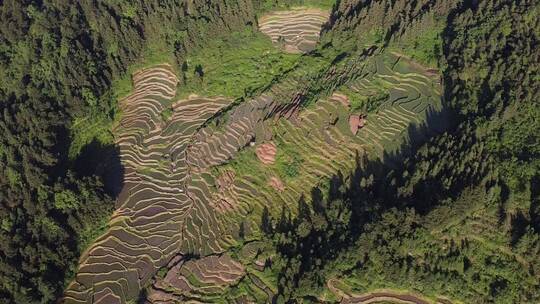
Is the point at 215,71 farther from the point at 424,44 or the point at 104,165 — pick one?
the point at 424,44

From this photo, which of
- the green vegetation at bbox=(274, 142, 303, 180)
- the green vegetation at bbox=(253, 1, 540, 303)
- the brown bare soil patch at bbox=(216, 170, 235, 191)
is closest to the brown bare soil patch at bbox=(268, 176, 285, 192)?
the green vegetation at bbox=(274, 142, 303, 180)

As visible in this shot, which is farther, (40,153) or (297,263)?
(40,153)

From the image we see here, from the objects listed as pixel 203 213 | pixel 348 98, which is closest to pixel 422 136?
pixel 348 98

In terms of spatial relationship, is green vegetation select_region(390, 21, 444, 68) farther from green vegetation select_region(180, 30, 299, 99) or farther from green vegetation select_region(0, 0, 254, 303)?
green vegetation select_region(0, 0, 254, 303)

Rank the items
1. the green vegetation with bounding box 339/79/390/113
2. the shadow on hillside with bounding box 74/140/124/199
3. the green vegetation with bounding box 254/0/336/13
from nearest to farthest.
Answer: the green vegetation with bounding box 339/79/390/113 → the shadow on hillside with bounding box 74/140/124/199 → the green vegetation with bounding box 254/0/336/13

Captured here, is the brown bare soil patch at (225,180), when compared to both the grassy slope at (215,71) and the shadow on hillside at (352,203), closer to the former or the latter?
the shadow on hillside at (352,203)

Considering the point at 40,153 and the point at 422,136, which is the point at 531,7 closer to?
the point at 422,136

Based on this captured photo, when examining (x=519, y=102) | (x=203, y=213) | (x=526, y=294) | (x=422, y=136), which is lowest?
(x=526, y=294)
